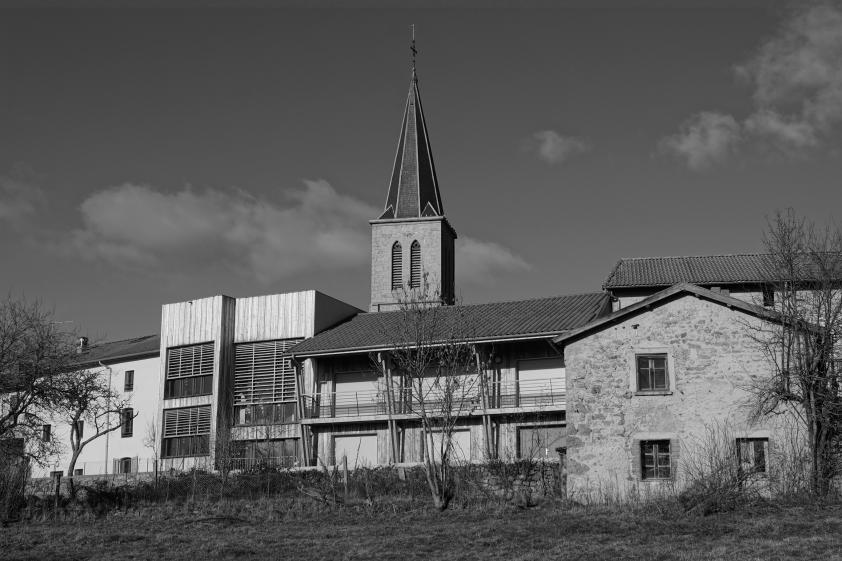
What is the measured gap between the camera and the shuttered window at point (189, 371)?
4341 cm

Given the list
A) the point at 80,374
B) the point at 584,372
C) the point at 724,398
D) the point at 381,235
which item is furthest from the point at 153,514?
the point at 381,235

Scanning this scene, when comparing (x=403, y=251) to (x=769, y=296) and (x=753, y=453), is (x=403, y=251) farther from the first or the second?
(x=753, y=453)

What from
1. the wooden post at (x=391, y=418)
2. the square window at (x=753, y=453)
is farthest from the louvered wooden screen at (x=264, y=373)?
the square window at (x=753, y=453)

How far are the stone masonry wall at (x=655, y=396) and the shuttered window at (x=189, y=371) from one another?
20314 mm

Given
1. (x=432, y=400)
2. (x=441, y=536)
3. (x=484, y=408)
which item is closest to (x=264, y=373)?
(x=432, y=400)

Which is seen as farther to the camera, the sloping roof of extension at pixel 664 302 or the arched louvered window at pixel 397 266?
the arched louvered window at pixel 397 266

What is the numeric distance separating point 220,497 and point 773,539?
15455 mm

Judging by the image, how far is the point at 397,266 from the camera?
5656 centimetres

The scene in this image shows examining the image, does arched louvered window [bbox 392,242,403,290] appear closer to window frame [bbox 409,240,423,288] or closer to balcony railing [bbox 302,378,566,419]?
window frame [bbox 409,240,423,288]

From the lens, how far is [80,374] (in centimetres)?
4375

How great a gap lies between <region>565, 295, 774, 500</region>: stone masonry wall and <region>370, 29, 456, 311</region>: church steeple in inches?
1016

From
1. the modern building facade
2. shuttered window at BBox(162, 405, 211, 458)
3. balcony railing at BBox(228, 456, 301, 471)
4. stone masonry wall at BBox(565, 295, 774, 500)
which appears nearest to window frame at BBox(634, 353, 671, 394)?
stone masonry wall at BBox(565, 295, 774, 500)

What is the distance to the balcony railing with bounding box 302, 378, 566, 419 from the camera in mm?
36250

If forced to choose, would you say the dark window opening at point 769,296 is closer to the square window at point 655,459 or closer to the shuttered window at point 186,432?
the square window at point 655,459
